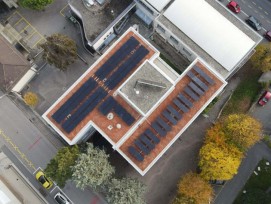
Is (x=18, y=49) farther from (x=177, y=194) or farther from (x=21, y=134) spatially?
(x=177, y=194)

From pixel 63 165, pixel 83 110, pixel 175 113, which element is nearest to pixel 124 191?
pixel 63 165

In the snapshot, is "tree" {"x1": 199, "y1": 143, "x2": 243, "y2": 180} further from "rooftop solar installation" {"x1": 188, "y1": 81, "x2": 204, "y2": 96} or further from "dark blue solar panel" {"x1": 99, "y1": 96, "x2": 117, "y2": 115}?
"dark blue solar panel" {"x1": 99, "y1": 96, "x2": 117, "y2": 115}

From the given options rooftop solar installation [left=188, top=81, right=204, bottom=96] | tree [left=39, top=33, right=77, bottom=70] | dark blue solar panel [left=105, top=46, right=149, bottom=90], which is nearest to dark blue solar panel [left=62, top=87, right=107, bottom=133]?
dark blue solar panel [left=105, top=46, right=149, bottom=90]

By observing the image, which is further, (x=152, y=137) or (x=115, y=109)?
(x=115, y=109)

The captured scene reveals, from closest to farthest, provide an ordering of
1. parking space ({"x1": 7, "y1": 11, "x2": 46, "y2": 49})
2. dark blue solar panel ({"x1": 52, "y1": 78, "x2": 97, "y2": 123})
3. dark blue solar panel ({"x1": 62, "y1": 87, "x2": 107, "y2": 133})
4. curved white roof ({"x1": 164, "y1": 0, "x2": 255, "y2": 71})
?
dark blue solar panel ({"x1": 62, "y1": 87, "x2": 107, "y2": 133}) < dark blue solar panel ({"x1": 52, "y1": 78, "x2": 97, "y2": 123}) < curved white roof ({"x1": 164, "y1": 0, "x2": 255, "y2": 71}) < parking space ({"x1": 7, "y1": 11, "x2": 46, "y2": 49})

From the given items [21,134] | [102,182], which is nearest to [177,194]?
[102,182]

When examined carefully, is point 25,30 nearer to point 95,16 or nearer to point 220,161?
point 95,16

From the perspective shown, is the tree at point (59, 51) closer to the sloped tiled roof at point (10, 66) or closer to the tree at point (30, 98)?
the sloped tiled roof at point (10, 66)
